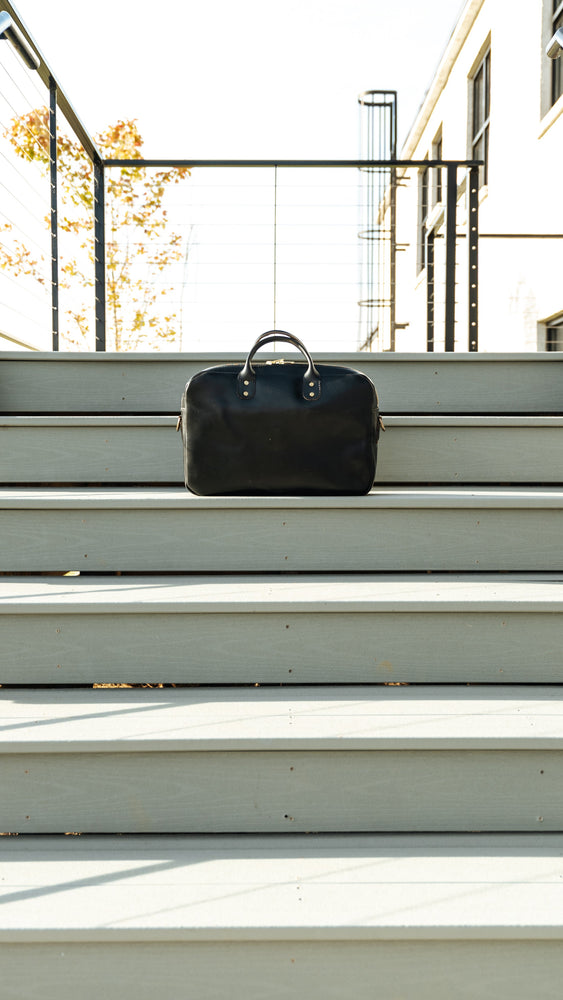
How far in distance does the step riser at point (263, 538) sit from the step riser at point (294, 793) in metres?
0.46

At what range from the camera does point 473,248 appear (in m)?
2.74

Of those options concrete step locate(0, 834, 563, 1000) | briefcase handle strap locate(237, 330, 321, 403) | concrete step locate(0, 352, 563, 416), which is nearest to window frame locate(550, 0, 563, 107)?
concrete step locate(0, 352, 563, 416)

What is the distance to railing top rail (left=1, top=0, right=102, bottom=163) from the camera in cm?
193

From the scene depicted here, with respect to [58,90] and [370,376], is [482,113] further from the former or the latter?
[370,376]

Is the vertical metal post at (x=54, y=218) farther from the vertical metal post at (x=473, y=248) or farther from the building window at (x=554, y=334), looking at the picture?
the building window at (x=554, y=334)

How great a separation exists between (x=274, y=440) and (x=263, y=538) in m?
0.22

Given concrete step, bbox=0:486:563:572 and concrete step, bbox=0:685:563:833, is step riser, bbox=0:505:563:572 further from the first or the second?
concrete step, bbox=0:685:563:833

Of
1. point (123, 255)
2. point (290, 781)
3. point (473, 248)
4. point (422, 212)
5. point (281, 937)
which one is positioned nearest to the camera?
point (281, 937)

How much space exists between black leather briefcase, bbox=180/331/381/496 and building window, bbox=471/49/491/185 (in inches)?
229

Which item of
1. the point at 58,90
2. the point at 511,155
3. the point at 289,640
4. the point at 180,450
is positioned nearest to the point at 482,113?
the point at 511,155

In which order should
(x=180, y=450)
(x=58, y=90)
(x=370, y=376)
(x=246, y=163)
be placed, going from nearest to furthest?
1. (x=180, y=450)
2. (x=370, y=376)
3. (x=58, y=90)
4. (x=246, y=163)

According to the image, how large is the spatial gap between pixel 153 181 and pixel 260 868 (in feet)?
23.4

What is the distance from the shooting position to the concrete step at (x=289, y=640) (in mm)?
1226

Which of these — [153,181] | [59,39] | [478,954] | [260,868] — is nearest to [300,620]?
[260,868]
